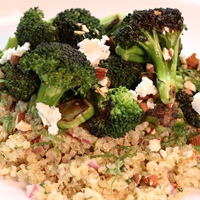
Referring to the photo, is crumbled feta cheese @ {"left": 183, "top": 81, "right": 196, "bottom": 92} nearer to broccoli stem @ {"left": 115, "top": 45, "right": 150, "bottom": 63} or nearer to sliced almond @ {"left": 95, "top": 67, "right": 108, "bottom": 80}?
broccoli stem @ {"left": 115, "top": 45, "right": 150, "bottom": 63}

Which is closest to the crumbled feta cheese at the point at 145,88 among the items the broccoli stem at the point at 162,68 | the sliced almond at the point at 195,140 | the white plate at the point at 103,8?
the broccoli stem at the point at 162,68

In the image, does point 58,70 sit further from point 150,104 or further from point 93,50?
point 150,104

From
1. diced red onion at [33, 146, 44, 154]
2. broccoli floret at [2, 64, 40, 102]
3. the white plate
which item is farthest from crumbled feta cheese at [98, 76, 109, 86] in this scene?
the white plate

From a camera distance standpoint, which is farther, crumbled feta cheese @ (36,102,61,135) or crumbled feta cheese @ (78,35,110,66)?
crumbled feta cheese @ (78,35,110,66)

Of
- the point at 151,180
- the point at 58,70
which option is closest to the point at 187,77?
the point at 151,180

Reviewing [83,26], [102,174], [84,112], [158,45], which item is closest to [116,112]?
[84,112]

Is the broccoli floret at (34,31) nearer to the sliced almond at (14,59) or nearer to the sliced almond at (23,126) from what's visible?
the sliced almond at (14,59)

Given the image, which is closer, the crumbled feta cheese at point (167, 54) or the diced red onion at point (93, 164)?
the diced red onion at point (93, 164)
